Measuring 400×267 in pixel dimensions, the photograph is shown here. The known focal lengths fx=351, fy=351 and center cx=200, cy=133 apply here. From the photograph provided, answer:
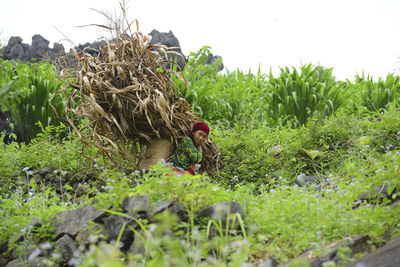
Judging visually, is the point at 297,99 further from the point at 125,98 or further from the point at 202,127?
the point at 125,98

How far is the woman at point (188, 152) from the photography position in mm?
4473

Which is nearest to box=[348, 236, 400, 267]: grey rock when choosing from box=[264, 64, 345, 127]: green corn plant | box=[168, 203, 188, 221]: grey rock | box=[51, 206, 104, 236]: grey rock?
box=[168, 203, 188, 221]: grey rock


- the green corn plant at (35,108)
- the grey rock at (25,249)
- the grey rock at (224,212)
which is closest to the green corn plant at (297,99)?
the green corn plant at (35,108)

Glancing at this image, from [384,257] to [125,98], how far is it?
3.20m

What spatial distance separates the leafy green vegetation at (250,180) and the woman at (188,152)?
1.60ft

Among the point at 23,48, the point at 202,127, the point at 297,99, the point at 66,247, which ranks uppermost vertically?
the point at 23,48

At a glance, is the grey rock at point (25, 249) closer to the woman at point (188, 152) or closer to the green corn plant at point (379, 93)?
the woman at point (188, 152)

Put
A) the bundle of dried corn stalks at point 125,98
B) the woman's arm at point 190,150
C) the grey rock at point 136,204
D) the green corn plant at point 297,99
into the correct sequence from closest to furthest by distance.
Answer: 1. the grey rock at point 136,204
2. the bundle of dried corn stalks at point 125,98
3. the woman's arm at point 190,150
4. the green corn plant at point 297,99

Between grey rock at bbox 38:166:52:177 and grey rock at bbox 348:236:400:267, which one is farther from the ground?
grey rock at bbox 348:236:400:267

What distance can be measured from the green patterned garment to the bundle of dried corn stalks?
0.13m

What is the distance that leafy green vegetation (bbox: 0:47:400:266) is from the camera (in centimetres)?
232

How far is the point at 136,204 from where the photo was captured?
2580 mm

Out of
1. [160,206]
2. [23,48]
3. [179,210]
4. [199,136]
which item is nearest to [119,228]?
[160,206]

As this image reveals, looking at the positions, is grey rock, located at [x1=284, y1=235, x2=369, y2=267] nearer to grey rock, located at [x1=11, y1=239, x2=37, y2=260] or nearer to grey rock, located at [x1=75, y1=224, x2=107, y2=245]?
grey rock, located at [x1=75, y1=224, x2=107, y2=245]
